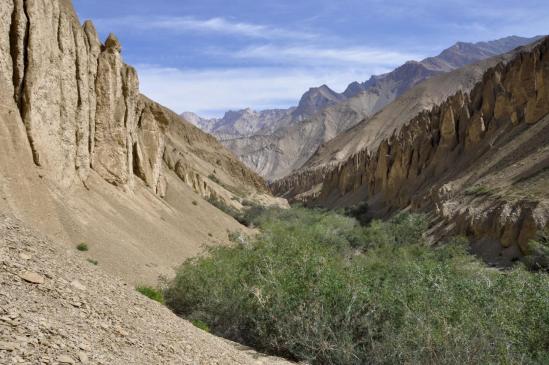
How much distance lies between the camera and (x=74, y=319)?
24.7 feet

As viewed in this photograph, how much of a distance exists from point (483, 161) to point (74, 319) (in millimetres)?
46766

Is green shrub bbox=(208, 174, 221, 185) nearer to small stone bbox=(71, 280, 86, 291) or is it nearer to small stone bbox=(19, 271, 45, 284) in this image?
small stone bbox=(71, 280, 86, 291)

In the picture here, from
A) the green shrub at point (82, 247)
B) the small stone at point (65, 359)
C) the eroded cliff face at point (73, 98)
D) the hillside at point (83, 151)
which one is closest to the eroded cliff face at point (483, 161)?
the hillside at point (83, 151)

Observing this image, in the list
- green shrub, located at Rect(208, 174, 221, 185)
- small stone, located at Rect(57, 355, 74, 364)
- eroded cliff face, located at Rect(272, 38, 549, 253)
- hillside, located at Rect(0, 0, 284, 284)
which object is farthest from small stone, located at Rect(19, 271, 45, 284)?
green shrub, located at Rect(208, 174, 221, 185)

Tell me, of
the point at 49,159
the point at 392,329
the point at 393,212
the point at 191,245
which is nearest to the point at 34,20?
the point at 49,159

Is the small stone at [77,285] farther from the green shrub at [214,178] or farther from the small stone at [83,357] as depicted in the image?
the green shrub at [214,178]

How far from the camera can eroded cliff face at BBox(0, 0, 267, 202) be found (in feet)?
67.1

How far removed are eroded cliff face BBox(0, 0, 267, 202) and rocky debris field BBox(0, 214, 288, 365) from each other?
1225cm

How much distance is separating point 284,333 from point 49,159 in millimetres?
14252

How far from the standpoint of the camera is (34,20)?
21.2 m

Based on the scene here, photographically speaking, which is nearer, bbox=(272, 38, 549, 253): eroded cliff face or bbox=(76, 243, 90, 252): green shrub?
bbox=(76, 243, 90, 252): green shrub

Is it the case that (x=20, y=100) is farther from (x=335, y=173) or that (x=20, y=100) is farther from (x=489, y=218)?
(x=335, y=173)

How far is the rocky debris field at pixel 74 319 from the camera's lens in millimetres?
6125

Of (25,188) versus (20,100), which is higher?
(20,100)
